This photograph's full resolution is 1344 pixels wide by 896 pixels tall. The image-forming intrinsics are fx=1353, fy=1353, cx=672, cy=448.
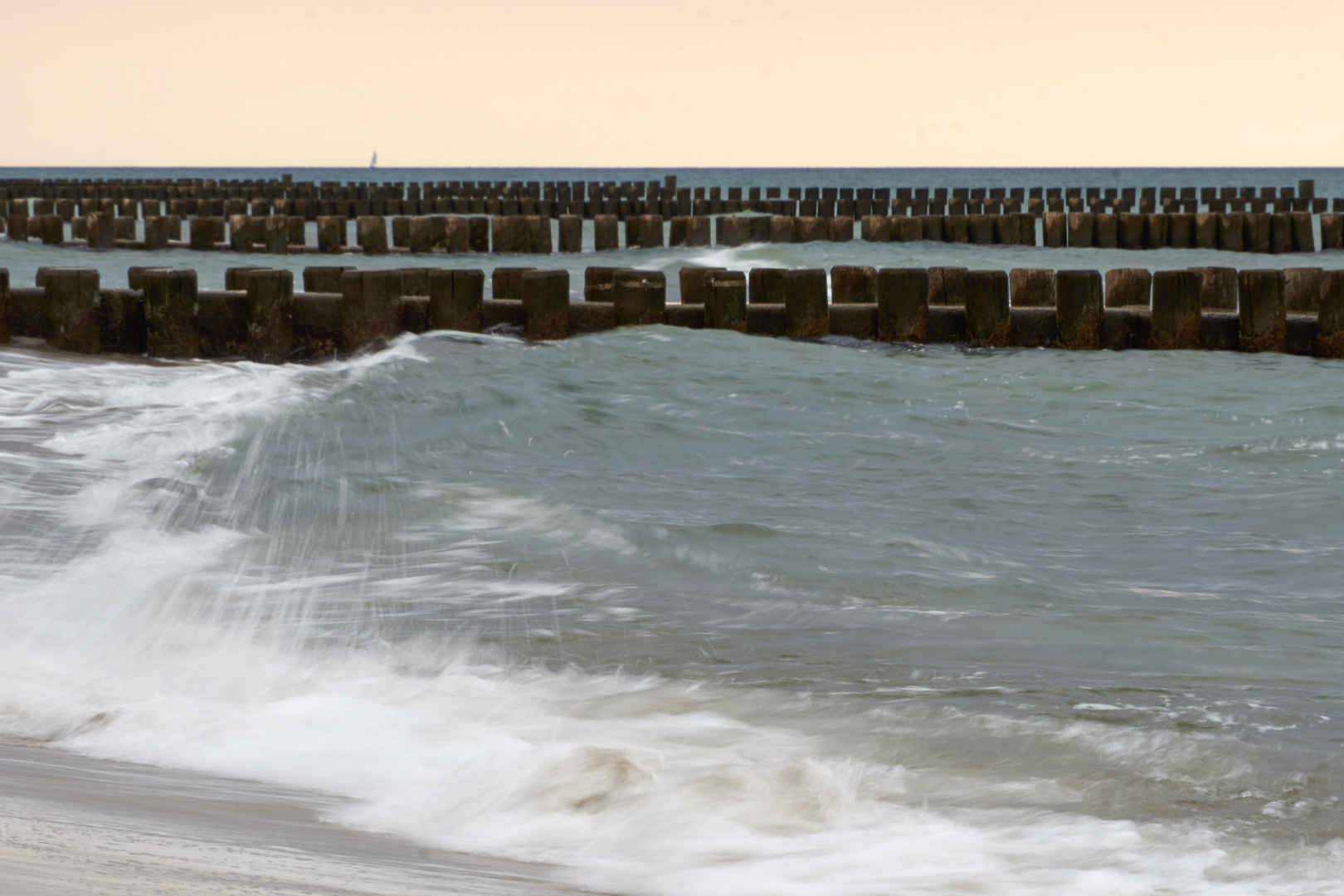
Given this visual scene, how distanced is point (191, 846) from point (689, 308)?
26.7 feet

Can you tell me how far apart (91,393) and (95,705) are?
523cm

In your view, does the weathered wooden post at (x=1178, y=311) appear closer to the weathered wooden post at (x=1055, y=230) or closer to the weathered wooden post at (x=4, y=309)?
the weathered wooden post at (x=4, y=309)

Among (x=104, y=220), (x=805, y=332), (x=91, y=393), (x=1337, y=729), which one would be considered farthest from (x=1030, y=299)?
(x=104, y=220)

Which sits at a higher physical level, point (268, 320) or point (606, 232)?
point (606, 232)

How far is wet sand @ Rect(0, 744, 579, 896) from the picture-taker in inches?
88.4

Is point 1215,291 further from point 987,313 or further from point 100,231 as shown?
point 100,231

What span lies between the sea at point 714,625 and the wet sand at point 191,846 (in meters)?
0.10

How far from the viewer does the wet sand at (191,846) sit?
2246 millimetres

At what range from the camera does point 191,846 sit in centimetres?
246

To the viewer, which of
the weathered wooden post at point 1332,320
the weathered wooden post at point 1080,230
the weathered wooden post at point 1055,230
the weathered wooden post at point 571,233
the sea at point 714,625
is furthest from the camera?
the weathered wooden post at point 571,233

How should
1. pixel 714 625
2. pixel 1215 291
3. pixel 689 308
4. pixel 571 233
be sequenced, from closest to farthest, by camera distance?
pixel 714 625 → pixel 1215 291 → pixel 689 308 → pixel 571 233

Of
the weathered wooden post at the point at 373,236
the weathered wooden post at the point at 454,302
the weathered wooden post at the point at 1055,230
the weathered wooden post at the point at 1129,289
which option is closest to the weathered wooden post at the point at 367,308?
the weathered wooden post at the point at 454,302

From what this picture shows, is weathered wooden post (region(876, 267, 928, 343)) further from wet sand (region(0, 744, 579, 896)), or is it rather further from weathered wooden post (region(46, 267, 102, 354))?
wet sand (region(0, 744, 579, 896))

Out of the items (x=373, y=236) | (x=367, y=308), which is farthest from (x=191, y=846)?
(x=373, y=236)
